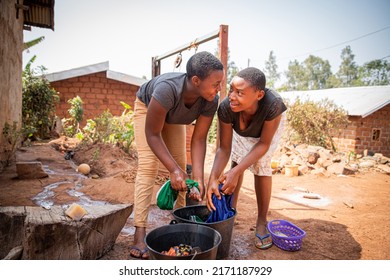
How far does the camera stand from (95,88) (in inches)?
365

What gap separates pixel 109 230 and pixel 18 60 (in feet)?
15.7

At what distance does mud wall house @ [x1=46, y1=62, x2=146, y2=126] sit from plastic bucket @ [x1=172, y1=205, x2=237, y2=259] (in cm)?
728

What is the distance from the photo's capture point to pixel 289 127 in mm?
9617

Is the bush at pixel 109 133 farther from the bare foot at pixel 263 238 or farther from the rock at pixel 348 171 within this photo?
the rock at pixel 348 171

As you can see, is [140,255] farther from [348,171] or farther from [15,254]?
[348,171]

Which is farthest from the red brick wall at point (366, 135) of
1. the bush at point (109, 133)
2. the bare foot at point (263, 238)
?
the bare foot at point (263, 238)

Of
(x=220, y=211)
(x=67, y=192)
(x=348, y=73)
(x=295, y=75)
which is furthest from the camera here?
(x=295, y=75)

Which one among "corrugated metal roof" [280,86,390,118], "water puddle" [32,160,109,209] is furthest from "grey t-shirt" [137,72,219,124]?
"corrugated metal roof" [280,86,390,118]

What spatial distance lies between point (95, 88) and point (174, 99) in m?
8.00

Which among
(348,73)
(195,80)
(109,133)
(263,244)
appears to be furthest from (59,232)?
(348,73)

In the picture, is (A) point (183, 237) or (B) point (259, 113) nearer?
(A) point (183, 237)

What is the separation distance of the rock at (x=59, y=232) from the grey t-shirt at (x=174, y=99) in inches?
33.4
